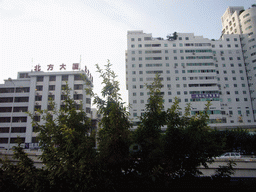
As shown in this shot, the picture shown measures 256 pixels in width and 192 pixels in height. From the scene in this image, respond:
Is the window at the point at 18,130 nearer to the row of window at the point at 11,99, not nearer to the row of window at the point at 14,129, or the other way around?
the row of window at the point at 14,129

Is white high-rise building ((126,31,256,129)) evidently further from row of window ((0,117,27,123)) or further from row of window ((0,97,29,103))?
row of window ((0,117,27,123))

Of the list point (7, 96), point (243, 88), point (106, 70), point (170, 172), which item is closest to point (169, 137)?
point (170, 172)

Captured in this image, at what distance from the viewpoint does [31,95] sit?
47.1 meters

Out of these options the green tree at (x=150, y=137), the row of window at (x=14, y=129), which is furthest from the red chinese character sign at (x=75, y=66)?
the green tree at (x=150, y=137)

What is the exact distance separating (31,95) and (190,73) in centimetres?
5074

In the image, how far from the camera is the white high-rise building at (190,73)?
191ft

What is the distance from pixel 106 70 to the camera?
685 cm

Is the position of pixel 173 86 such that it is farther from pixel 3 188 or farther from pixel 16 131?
pixel 3 188

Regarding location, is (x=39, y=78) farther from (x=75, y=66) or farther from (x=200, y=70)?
(x=200, y=70)

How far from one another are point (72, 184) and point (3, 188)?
2415 millimetres

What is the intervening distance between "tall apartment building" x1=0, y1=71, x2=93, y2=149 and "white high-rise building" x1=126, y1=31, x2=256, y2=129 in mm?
18550

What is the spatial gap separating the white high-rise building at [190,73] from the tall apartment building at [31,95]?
18.6 meters

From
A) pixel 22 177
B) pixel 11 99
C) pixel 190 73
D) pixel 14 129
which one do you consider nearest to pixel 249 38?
pixel 190 73

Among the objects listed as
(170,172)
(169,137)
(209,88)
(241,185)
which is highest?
(209,88)
